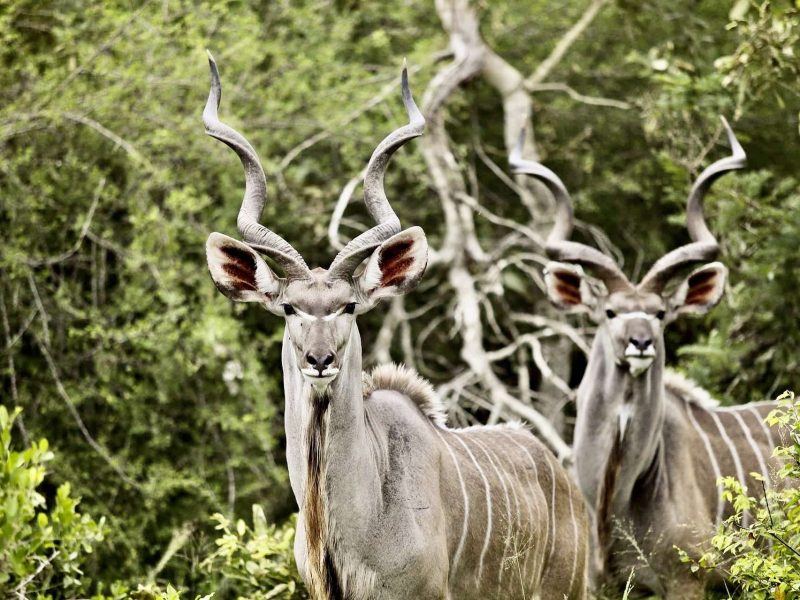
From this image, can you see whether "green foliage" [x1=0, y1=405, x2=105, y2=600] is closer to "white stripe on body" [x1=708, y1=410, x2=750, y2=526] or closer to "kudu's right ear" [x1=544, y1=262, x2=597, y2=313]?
"kudu's right ear" [x1=544, y1=262, x2=597, y2=313]

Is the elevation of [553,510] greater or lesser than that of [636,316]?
lesser

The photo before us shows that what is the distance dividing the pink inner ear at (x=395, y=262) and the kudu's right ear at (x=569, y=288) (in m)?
1.57

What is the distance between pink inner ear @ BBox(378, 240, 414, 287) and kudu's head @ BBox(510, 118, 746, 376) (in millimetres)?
1304

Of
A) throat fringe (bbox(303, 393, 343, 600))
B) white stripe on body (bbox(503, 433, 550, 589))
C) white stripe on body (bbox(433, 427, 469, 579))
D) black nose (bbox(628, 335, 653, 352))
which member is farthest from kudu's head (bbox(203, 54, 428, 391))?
black nose (bbox(628, 335, 653, 352))

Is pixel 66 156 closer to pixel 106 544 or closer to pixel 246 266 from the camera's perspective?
pixel 106 544

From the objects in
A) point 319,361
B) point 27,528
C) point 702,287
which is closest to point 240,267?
point 319,361

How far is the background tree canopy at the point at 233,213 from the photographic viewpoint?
5.71 meters

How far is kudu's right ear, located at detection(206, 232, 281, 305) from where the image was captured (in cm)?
335

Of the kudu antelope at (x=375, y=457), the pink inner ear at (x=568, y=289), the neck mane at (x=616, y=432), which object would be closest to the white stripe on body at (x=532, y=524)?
the kudu antelope at (x=375, y=457)

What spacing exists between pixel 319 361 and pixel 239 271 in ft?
1.66

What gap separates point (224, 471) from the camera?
636 cm

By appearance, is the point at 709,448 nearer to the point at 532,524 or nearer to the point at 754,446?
the point at 754,446

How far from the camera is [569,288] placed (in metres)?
4.93

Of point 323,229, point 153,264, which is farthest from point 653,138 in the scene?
point 153,264
